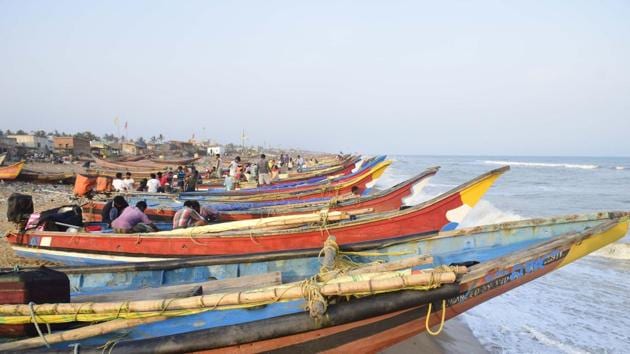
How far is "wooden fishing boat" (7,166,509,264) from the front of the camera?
6.69 meters

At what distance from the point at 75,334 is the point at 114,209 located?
651 cm

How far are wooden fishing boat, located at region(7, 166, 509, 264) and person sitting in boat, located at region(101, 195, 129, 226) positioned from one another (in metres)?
1.77

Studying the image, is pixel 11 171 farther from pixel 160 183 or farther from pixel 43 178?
pixel 160 183

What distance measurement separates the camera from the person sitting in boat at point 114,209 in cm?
917

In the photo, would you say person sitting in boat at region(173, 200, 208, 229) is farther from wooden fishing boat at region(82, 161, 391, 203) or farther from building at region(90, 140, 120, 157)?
building at region(90, 140, 120, 157)

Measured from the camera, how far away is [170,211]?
11.1m

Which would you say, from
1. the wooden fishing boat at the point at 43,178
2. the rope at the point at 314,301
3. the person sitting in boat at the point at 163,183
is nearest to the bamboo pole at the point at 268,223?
the rope at the point at 314,301

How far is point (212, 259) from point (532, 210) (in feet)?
61.0

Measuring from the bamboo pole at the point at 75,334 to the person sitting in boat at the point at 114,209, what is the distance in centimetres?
600

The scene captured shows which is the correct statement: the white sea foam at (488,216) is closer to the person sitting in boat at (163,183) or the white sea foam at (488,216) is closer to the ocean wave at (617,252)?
the ocean wave at (617,252)

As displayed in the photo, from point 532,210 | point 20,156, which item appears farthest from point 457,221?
point 20,156

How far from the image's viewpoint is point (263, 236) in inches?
272

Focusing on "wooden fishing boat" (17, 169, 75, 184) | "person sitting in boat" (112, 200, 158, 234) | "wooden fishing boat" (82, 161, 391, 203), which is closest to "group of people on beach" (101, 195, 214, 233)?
"person sitting in boat" (112, 200, 158, 234)

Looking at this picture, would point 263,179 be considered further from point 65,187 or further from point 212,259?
point 212,259
